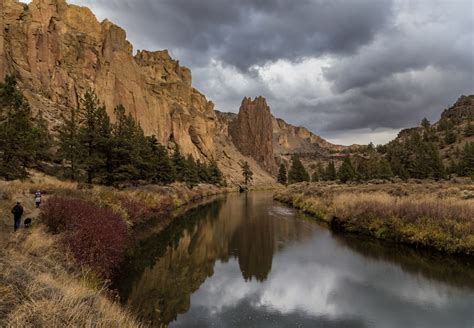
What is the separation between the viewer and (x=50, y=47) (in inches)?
2891

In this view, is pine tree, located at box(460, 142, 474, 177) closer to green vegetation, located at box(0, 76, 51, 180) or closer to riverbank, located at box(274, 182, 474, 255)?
riverbank, located at box(274, 182, 474, 255)

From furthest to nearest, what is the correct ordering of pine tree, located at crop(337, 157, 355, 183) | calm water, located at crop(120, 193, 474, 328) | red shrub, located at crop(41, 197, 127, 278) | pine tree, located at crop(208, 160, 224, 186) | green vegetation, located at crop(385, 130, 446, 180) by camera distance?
pine tree, located at crop(208, 160, 224, 186)
pine tree, located at crop(337, 157, 355, 183)
green vegetation, located at crop(385, 130, 446, 180)
red shrub, located at crop(41, 197, 127, 278)
calm water, located at crop(120, 193, 474, 328)

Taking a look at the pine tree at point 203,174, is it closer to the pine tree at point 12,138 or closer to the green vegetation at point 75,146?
the green vegetation at point 75,146

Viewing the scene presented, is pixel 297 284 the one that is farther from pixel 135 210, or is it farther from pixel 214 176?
pixel 214 176

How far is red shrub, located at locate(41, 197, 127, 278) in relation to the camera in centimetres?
1115

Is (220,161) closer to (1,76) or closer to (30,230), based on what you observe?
(1,76)

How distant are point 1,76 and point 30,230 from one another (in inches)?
2358

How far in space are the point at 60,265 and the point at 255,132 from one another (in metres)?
180

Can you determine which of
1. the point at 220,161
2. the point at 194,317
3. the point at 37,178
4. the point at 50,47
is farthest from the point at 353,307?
the point at 220,161

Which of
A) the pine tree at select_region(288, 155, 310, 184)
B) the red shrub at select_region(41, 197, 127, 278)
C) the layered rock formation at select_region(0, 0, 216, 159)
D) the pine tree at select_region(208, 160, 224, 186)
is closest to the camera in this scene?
the red shrub at select_region(41, 197, 127, 278)

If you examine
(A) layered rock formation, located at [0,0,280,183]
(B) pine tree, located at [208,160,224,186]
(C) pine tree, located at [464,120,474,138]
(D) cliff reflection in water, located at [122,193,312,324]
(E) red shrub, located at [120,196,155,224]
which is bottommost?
(D) cliff reflection in water, located at [122,193,312,324]

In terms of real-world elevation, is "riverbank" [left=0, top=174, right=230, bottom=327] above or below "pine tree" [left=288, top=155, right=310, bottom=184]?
below

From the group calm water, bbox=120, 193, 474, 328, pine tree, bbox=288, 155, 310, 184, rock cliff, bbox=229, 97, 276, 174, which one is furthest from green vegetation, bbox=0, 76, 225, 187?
rock cliff, bbox=229, 97, 276, 174

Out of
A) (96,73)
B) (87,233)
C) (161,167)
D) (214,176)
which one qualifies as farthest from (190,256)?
(214,176)
